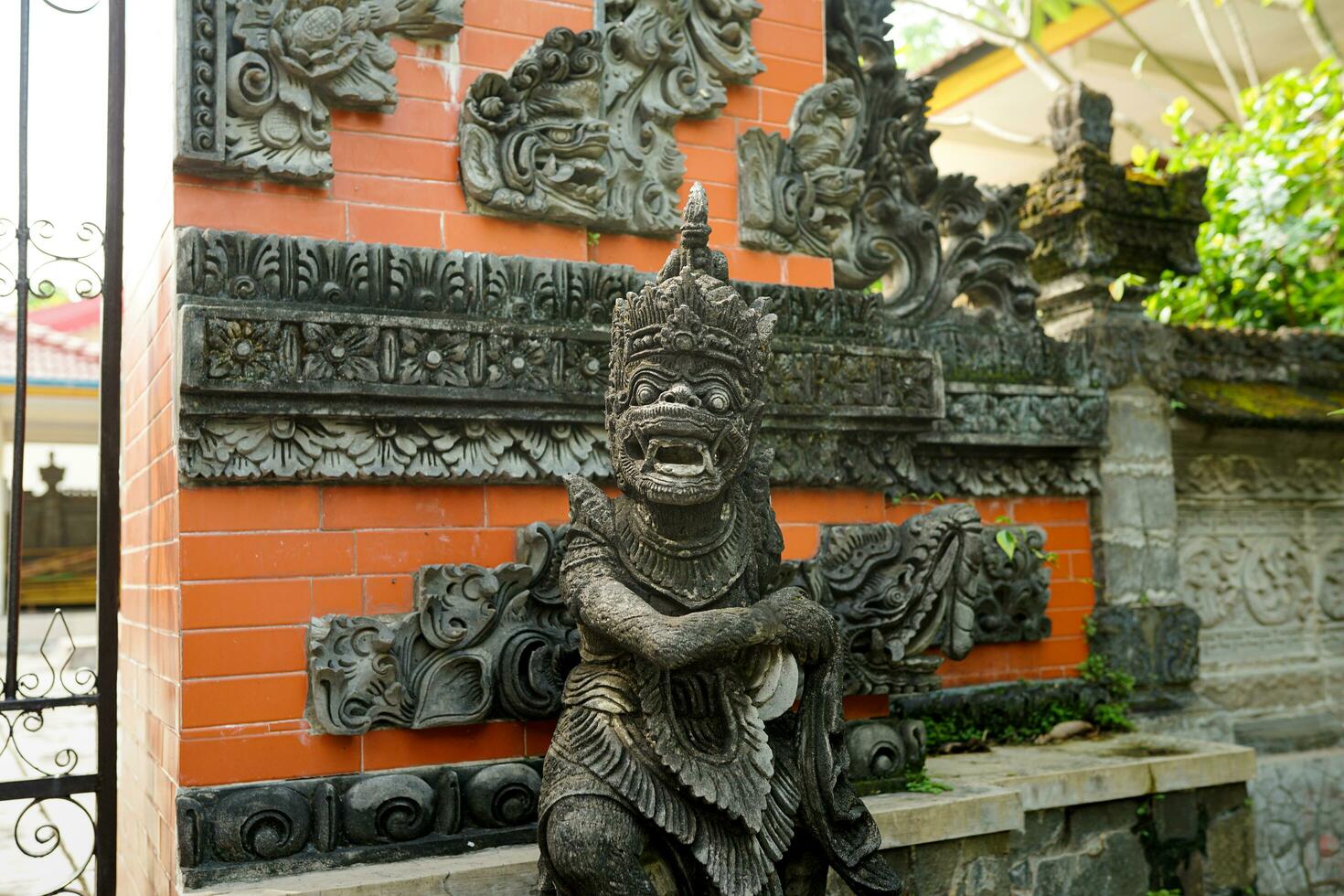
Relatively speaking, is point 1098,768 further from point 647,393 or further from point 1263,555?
point 647,393

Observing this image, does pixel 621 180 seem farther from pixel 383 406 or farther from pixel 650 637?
pixel 650 637

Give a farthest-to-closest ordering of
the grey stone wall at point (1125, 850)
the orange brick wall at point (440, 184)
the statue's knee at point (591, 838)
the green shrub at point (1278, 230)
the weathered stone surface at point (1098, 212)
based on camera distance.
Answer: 1. the green shrub at point (1278, 230)
2. the weathered stone surface at point (1098, 212)
3. the grey stone wall at point (1125, 850)
4. the orange brick wall at point (440, 184)
5. the statue's knee at point (591, 838)

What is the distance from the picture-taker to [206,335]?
297cm

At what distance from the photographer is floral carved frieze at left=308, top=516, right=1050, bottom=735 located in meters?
3.10

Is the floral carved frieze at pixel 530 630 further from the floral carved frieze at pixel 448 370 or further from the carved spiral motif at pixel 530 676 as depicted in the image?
the floral carved frieze at pixel 448 370

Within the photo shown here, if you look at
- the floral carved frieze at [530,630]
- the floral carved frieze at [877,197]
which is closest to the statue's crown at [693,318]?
the floral carved frieze at [530,630]

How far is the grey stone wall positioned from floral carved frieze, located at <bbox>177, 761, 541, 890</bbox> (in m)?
1.50

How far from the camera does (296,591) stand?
3105 mm

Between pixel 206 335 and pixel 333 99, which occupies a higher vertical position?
pixel 333 99

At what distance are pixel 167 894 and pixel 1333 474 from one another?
538 centimetres

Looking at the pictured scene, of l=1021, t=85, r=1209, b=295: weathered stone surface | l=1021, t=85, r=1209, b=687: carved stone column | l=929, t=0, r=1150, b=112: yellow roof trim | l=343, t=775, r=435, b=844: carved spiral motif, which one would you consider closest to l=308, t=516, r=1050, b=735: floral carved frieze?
l=343, t=775, r=435, b=844: carved spiral motif

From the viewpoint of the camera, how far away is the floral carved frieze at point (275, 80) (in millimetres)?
3078

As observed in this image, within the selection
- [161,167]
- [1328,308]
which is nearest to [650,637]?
[161,167]

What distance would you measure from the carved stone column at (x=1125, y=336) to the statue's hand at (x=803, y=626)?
2401 mm
